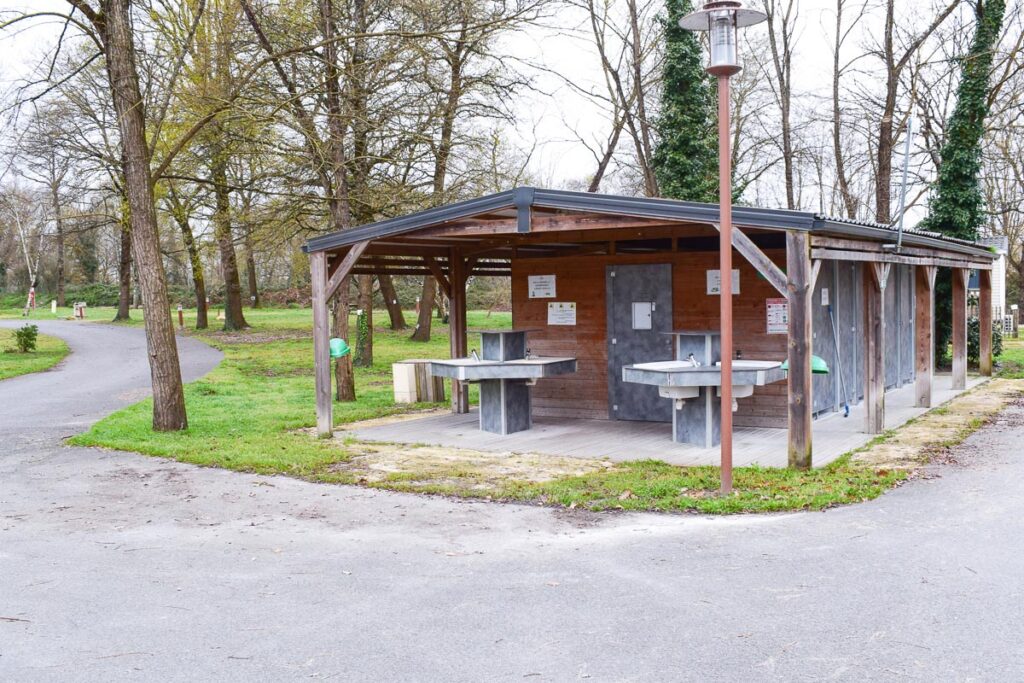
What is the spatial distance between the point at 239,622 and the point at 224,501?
298 centimetres

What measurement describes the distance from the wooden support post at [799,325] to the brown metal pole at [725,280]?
99cm

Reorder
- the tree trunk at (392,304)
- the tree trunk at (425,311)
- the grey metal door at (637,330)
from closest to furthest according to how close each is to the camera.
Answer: the grey metal door at (637,330) < the tree trunk at (425,311) < the tree trunk at (392,304)

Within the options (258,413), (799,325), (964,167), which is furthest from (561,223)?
(964,167)

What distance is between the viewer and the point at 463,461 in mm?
8852

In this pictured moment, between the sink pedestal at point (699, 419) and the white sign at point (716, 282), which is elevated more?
the white sign at point (716, 282)

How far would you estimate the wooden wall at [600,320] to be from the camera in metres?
10.6

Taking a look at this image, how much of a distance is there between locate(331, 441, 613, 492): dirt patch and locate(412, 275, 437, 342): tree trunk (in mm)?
14745

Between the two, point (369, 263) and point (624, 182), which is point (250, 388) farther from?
point (624, 182)

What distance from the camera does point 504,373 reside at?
1023 centimetres

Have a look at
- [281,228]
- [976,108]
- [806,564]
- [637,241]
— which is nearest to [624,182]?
[976,108]

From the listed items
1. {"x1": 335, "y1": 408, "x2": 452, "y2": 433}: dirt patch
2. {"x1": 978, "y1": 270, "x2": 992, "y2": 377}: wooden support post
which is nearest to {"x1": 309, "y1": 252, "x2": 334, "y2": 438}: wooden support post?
{"x1": 335, "y1": 408, "x2": 452, "y2": 433}: dirt patch

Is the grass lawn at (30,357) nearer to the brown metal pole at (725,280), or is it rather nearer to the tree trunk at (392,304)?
the tree trunk at (392,304)

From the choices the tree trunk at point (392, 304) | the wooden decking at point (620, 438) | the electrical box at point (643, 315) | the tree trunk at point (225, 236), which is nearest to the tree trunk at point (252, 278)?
the tree trunk at point (225, 236)

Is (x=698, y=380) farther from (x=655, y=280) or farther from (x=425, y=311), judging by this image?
(x=425, y=311)
